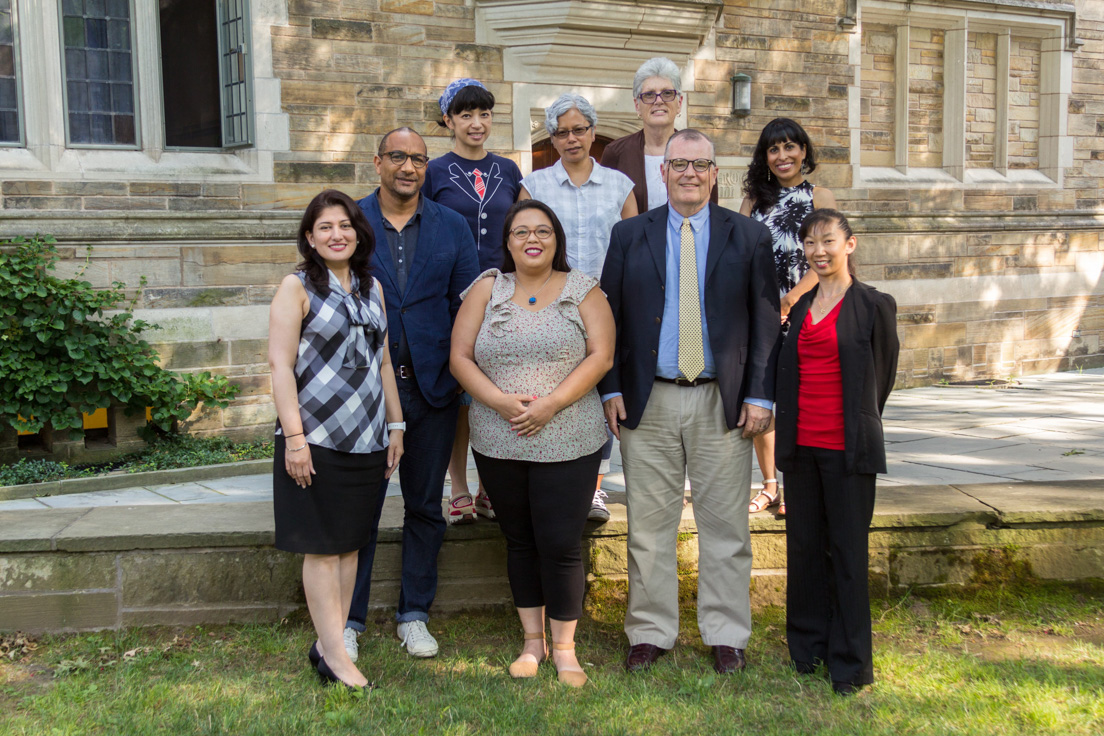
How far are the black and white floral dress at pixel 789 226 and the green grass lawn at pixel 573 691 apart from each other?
141 cm

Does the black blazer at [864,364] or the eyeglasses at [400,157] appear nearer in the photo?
the black blazer at [864,364]

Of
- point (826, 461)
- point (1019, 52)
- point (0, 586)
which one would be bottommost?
point (0, 586)

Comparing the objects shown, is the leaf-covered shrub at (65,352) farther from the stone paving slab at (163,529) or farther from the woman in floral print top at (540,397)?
the woman in floral print top at (540,397)

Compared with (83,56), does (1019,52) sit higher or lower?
higher

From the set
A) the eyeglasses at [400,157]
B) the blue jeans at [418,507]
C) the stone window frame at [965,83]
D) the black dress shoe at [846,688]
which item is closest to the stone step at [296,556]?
the blue jeans at [418,507]

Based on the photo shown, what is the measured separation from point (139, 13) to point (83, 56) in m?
0.48

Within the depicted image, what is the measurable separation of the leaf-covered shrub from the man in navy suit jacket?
130 inches

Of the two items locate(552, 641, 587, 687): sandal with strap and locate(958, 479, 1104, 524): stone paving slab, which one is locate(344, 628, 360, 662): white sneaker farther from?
locate(958, 479, 1104, 524): stone paving slab

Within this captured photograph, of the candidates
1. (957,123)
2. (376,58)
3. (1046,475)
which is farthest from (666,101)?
(957,123)

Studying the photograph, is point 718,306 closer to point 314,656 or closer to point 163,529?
point 314,656

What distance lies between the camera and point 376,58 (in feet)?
22.9

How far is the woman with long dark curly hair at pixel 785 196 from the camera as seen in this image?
153 inches

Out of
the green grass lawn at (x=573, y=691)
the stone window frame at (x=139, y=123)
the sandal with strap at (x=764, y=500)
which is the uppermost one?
the stone window frame at (x=139, y=123)

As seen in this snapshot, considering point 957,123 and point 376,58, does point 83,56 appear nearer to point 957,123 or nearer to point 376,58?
point 376,58
